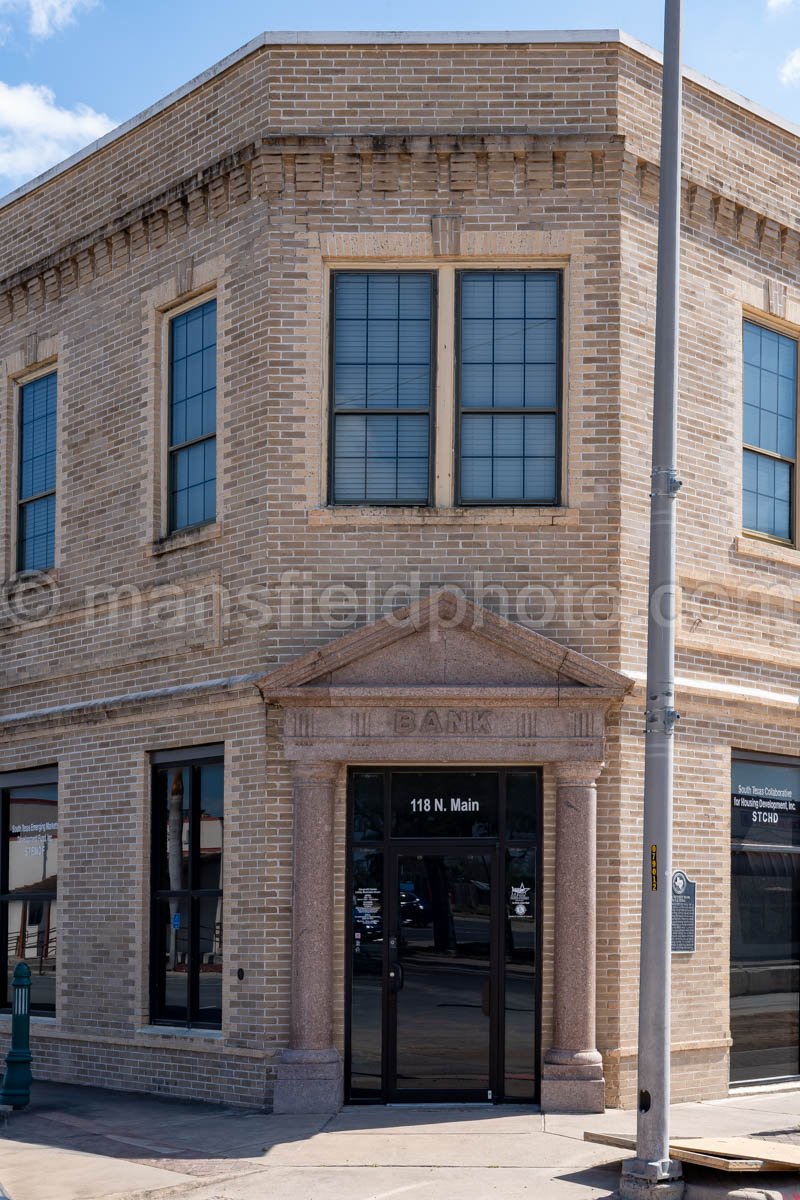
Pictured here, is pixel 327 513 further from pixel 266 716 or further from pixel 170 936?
pixel 170 936

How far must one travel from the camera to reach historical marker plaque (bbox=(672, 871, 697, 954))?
1373 cm

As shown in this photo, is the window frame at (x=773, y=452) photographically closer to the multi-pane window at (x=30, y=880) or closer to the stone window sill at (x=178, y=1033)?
the stone window sill at (x=178, y=1033)

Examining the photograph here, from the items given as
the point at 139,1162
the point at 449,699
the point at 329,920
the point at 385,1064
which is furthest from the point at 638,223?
the point at 139,1162

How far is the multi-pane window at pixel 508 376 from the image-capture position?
547 inches

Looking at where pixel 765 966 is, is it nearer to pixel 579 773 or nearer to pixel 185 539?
pixel 579 773

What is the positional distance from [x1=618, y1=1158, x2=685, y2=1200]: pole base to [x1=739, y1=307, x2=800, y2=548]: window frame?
665 cm

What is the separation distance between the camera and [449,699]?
13156mm

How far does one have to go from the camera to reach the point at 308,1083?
12.8 m

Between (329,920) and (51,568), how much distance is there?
5580 millimetres

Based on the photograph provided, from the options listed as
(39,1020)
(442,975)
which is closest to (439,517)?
(442,975)

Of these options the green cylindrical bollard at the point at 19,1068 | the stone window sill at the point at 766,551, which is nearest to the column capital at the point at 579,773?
the stone window sill at the point at 766,551

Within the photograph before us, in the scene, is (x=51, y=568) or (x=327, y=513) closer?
(x=327, y=513)

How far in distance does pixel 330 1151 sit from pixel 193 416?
6957 millimetres

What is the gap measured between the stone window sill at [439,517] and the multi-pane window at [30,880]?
191 inches
